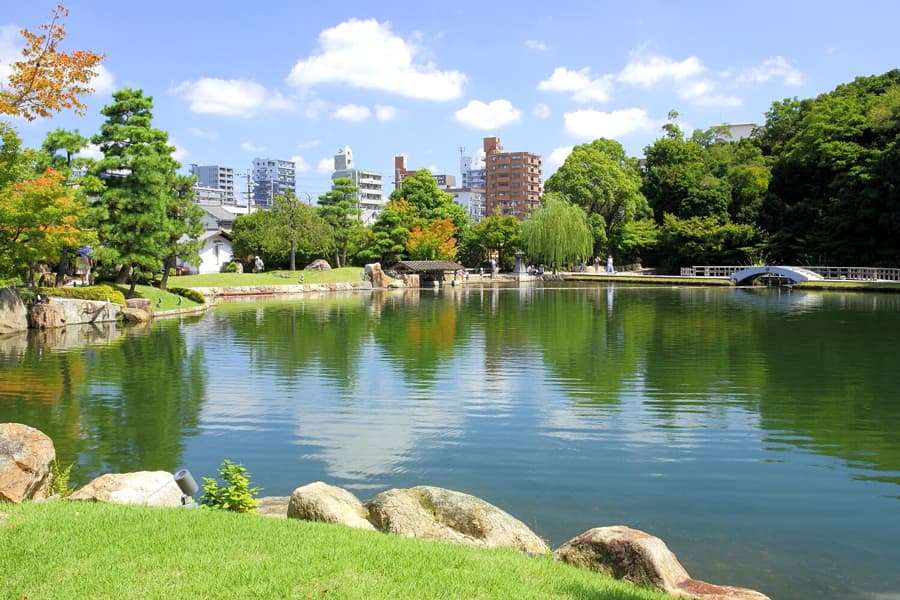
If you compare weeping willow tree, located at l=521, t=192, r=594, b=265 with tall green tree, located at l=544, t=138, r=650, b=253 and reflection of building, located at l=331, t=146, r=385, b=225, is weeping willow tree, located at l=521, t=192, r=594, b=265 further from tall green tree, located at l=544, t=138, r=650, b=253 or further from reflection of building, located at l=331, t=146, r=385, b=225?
reflection of building, located at l=331, t=146, r=385, b=225

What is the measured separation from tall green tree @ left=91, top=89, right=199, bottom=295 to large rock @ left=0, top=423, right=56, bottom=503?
2355 centimetres

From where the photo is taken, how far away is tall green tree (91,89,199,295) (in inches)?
1136

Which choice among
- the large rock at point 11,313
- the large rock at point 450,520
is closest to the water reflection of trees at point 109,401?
the large rock at point 11,313

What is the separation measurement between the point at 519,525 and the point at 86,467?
5712 mm

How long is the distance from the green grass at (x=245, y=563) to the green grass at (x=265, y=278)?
34010 mm

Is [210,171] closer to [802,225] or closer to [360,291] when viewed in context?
[360,291]

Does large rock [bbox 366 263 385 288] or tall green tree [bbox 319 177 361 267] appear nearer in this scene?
large rock [bbox 366 263 385 288]

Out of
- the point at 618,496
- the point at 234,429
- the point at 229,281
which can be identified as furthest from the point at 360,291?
the point at 618,496

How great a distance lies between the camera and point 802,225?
51625 mm

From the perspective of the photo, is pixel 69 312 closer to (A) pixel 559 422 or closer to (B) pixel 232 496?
(A) pixel 559 422

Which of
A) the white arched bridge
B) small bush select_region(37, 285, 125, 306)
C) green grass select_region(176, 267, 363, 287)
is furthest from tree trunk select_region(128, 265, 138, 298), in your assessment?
the white arched bridge

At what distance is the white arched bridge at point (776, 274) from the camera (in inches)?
1773

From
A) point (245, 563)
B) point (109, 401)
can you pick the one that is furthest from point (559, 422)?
point (109, 401)

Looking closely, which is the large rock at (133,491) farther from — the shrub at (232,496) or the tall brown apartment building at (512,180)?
the tall brown apartment building at (512,180)
